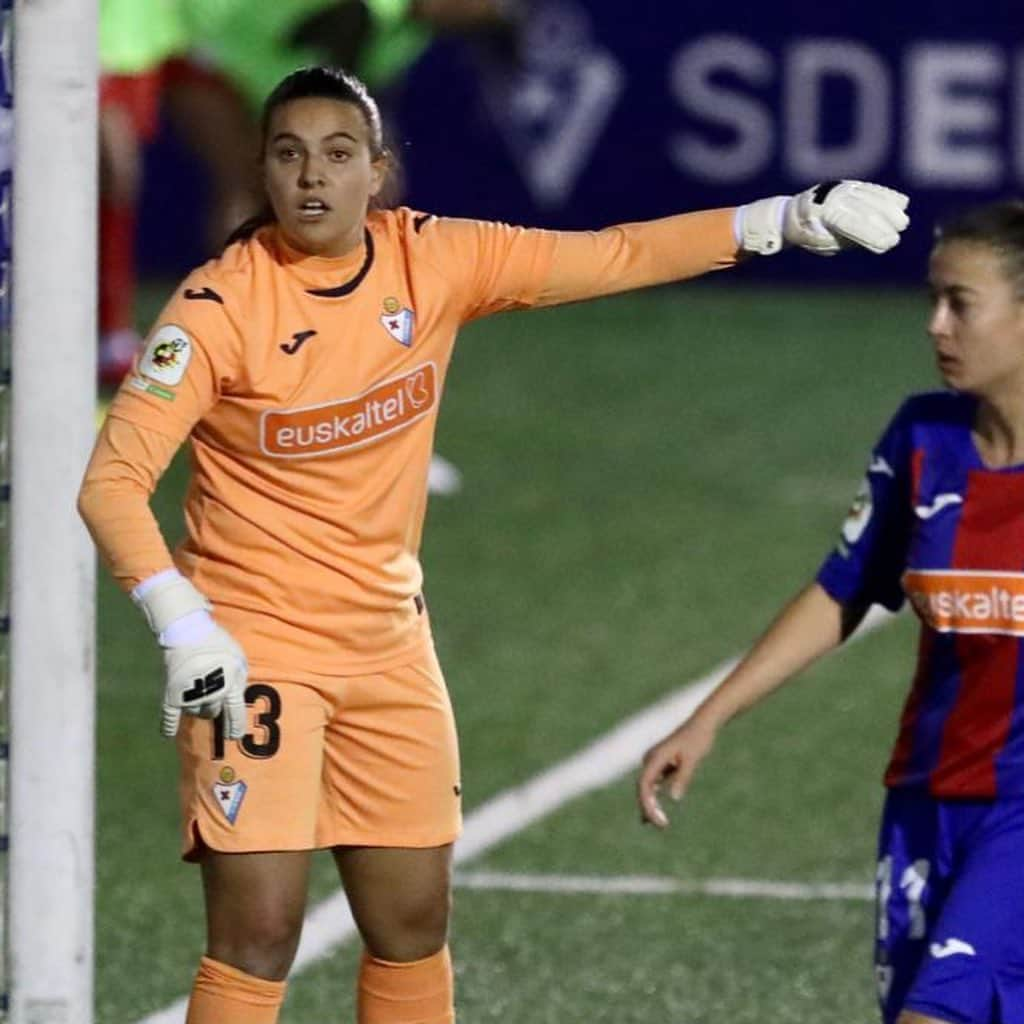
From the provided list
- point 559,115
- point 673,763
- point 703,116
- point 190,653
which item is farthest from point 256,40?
point 190,653

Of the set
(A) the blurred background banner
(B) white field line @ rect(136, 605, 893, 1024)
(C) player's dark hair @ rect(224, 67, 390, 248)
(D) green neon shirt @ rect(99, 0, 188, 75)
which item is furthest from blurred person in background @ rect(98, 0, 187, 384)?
(C) player's dark hair @ rect(224, 67, 390, 248)

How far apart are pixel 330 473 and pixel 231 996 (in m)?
0.79

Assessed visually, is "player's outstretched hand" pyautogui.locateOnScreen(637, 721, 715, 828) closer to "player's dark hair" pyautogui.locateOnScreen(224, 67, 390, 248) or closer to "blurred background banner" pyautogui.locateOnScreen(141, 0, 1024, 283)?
"player's dark hair" pyautogui.locateOnScreen(224, 67, 390, 248)

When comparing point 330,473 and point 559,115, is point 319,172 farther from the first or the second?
point 559,115

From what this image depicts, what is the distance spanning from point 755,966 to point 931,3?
9.79 metres

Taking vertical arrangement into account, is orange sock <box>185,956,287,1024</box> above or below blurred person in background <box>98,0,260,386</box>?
below

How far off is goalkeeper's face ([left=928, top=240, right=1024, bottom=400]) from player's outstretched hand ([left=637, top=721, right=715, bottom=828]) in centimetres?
65

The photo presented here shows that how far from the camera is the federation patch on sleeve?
14.0ft

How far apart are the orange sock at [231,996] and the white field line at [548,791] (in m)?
1.10

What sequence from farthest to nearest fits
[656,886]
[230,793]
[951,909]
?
[656,886]
[230,793]
[951,909]

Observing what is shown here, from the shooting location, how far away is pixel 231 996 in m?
4.49

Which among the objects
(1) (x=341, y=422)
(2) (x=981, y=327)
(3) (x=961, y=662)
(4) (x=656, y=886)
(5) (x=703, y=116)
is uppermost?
(5) (x=703, y=116)

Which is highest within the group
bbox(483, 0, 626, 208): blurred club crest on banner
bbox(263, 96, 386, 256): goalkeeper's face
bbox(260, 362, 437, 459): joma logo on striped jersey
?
bbox(483, 0, 626, 208): blurred club crest on banner

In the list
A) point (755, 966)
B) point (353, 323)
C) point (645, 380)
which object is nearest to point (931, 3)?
point (645, 380)
